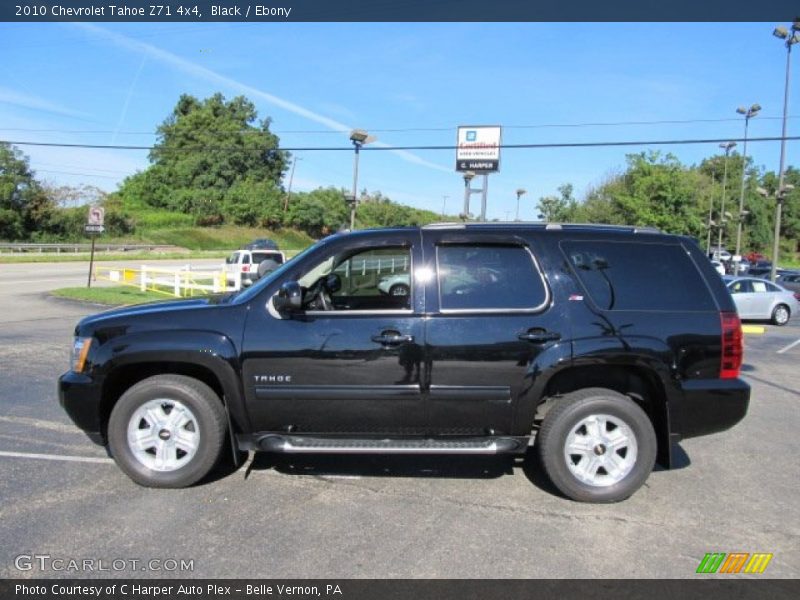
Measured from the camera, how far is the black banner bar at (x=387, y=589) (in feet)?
10.1

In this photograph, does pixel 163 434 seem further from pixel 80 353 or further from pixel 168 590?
pixel 168 590

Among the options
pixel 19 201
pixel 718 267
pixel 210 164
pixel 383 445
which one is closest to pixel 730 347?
pixel 383 445

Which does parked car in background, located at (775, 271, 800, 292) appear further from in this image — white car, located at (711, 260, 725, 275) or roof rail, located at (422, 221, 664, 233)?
roof rail, located at (422, 221, 664, 233)

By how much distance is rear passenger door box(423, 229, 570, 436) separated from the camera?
416 centimetres

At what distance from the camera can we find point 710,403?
4254 mm

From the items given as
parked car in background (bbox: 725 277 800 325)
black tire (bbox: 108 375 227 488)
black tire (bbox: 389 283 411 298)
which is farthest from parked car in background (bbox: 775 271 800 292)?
black tire (bbox: 108 375 227 488)

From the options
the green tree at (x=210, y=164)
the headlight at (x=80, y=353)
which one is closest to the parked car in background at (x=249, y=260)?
the headlight at (x=80, y=353)

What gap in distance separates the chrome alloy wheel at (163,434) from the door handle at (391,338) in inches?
55.4

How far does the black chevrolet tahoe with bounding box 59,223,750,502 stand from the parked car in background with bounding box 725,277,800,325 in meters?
16.0

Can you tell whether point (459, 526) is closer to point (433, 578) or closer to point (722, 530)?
point (433, 578)

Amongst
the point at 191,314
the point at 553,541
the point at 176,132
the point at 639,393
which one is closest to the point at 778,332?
the point at 639,393

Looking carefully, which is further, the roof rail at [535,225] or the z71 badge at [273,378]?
the roof rail at [535,225]

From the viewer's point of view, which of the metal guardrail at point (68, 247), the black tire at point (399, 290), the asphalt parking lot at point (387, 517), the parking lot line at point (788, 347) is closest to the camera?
the asphalt parking lot at point (387, 517)

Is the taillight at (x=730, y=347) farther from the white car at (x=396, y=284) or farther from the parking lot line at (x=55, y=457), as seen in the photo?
the parking lot line at (x=55, y=457)
